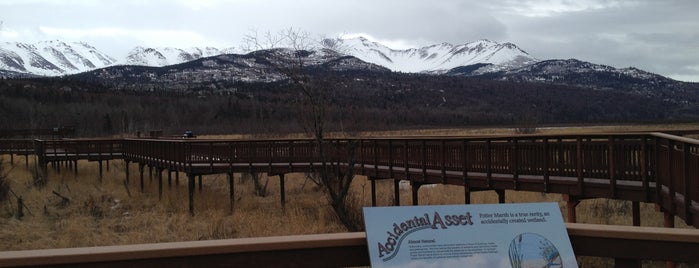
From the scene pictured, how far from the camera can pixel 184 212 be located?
21422 millimetres

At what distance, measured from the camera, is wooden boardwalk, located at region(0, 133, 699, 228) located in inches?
362

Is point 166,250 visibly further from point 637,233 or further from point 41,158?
point 41,158

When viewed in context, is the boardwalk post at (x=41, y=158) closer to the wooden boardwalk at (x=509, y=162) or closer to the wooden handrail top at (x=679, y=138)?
the wooden boardwalk at (x=509, y=162)

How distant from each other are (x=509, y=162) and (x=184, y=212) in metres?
12.3

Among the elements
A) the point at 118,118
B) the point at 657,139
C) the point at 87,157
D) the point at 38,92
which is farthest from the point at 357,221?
the point at 38,92

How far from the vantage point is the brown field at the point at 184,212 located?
1560 centimetres

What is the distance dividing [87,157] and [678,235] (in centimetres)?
3347

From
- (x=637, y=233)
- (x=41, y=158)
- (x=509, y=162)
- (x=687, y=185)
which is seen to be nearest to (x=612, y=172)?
(x=687, y=185)

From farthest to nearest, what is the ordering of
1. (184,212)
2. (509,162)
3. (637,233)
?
(184,212) → (509,162) → (637,233)

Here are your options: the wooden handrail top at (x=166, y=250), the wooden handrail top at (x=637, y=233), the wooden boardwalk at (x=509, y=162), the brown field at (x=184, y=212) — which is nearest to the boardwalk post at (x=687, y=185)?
the wooden boardwalk at (x=509, y=162)

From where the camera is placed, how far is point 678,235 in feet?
11.4

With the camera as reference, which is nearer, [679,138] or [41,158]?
[679,138]

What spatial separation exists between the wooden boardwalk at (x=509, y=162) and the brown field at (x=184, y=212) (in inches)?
52.6

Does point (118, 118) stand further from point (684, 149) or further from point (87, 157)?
point (684, 149)
